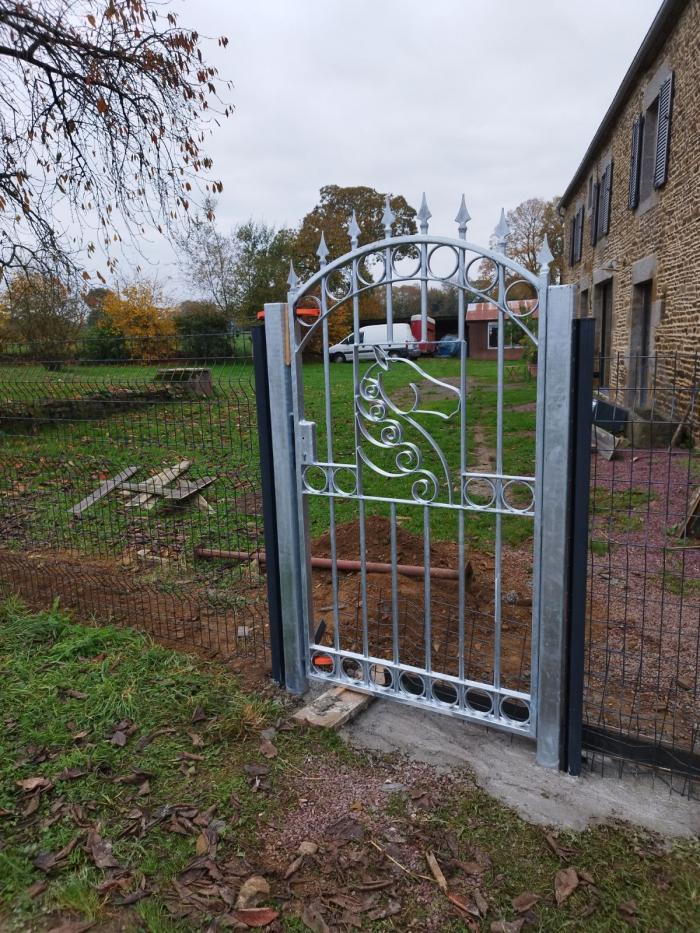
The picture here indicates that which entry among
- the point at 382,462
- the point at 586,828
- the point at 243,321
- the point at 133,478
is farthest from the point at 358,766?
the point at 382,462

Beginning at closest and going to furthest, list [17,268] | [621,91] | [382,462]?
1. [17,268]
2. [382,462]
3. [621,91]

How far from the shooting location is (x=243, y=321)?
398 cm

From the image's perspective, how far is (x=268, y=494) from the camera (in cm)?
339

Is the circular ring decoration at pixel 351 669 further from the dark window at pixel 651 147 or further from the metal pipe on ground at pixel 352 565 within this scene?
the dark window at pixel 651 147

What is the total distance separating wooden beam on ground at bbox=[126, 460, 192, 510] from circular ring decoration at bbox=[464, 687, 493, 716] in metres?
4.28

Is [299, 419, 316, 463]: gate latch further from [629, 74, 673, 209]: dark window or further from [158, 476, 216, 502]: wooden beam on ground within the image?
[629, 74, 673, 209]: dark window

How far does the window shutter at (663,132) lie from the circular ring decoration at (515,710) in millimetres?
10061

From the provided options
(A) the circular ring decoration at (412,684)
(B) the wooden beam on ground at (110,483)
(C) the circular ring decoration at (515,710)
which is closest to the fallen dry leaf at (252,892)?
(A) the circular ring decoration at (412,684)

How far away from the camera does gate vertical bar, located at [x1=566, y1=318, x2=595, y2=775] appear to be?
2430 millimetres

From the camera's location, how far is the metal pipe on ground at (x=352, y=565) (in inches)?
173

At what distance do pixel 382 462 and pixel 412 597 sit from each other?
174 inches

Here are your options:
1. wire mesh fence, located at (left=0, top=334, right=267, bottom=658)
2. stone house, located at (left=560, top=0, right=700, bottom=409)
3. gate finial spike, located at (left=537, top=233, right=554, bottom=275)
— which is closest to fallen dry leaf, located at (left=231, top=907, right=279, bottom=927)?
wire mesh fence, located at (left=0, top=334, right=267, bottom=658)

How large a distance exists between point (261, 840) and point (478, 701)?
4.04ft

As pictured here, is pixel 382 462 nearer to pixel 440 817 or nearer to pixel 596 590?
pixel 596 590
